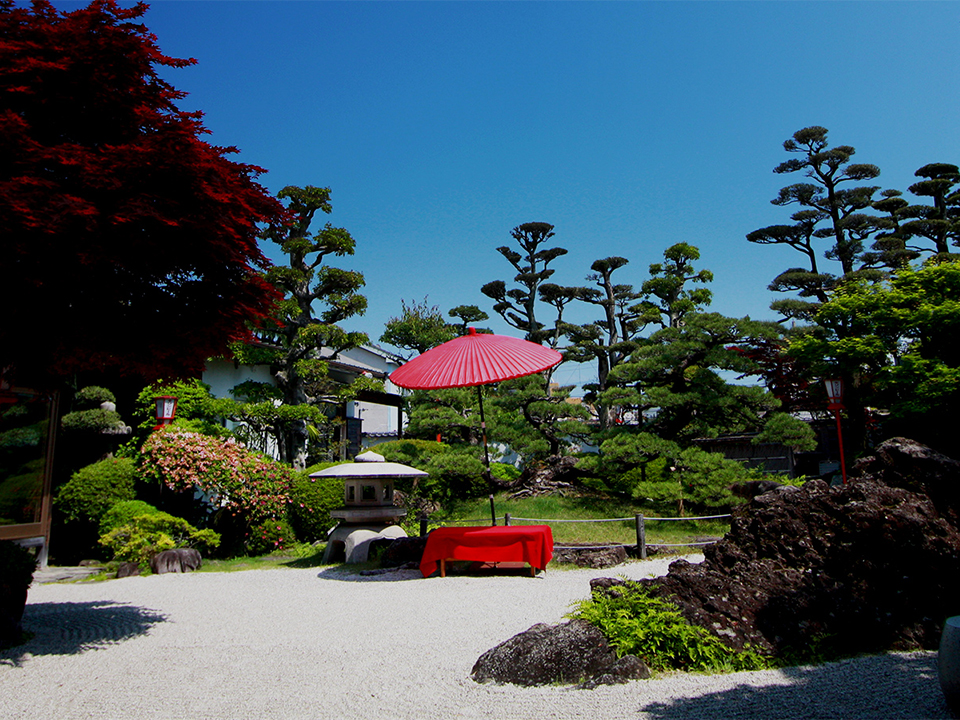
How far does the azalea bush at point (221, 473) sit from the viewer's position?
34.2ft

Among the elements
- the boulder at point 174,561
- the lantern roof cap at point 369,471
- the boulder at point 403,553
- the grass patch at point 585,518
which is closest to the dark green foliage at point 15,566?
the boulder at point 174,561

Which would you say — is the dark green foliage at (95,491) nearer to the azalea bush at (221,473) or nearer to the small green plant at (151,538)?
the azalea bush at (221,473)

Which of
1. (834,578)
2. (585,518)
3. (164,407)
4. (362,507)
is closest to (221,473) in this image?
(164,407)

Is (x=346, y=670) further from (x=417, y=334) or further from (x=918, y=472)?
(x=417, y=334)

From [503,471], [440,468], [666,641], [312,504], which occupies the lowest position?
[666,641]

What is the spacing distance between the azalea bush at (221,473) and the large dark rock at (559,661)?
765cm

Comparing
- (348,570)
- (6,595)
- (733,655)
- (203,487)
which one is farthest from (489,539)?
(203,487)

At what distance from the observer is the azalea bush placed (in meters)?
10.4

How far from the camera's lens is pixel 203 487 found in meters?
10.4

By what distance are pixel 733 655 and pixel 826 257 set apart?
62.9 ft

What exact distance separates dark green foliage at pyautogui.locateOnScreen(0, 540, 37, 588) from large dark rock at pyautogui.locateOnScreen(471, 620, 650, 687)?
403 centimetres

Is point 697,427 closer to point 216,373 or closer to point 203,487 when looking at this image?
point 203,487

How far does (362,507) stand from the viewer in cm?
949

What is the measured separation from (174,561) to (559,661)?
7494 millimetres
